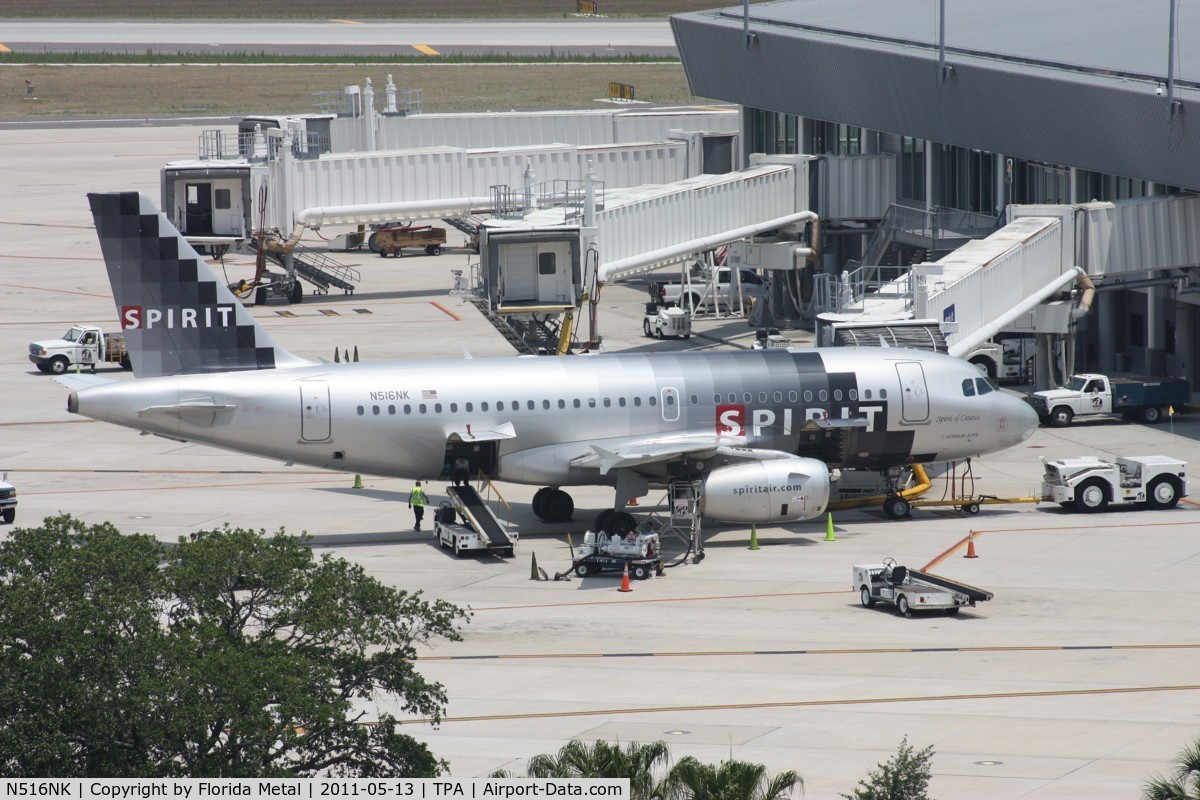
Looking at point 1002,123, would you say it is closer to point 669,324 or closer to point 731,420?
point 669,324

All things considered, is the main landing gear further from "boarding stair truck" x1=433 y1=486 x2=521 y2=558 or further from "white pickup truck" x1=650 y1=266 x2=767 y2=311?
"white pickup truck" x1=650 y1=266 x2=767 y2=311

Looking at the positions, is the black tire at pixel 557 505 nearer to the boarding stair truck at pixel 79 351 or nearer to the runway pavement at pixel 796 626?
the runway pavement at pixel 796 626

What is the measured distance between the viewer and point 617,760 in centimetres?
2377

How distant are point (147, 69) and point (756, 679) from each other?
→ 148 meters

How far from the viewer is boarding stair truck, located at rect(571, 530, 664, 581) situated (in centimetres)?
4384

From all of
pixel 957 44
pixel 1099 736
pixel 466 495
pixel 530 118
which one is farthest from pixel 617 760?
pixel 530 118

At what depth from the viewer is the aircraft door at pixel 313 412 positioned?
46.8 meters

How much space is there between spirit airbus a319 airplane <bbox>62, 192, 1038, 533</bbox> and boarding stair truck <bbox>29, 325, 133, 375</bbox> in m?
25.8

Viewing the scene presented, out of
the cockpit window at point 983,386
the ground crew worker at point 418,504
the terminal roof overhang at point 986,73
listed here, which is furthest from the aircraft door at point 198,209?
the cockpit window at point 983,386

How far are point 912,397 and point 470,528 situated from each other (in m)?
12.9

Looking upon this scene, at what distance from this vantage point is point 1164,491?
4991 cm

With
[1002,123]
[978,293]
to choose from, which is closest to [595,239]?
[978,293]
